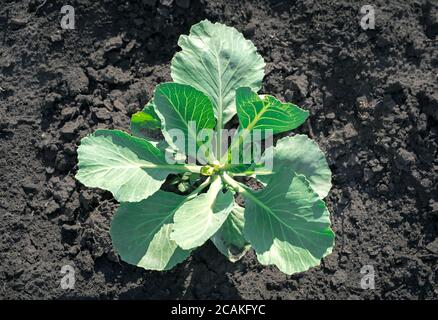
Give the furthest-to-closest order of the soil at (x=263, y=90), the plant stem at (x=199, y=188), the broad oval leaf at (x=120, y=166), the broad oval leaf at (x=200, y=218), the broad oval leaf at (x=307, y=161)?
the soil at (x=263, y=90), the plant stem at (x=199, y=188), the broad oval leaf at (x=307, y=161), the broad oval leaf at (x=120, y=166), the broad oval leaf at (x=200, y=218)

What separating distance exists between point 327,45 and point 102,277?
64.8 inches

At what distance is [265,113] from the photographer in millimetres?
2430

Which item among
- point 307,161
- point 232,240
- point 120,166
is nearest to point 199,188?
point 232,240

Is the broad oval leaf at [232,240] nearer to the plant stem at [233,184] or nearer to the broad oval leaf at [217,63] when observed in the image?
the plant stem at [233,184]

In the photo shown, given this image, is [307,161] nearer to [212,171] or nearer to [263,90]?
[212,171]

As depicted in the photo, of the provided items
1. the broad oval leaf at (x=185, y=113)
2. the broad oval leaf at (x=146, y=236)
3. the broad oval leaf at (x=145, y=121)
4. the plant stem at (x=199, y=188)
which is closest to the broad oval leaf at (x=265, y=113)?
the broad oval leaf at (x=185, y=113)

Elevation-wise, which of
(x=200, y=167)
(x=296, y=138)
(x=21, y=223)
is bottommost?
(x=21, y=223)

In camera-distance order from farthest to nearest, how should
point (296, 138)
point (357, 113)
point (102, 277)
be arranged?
point (357, 113) < point (102, 277) < point (296, 138)

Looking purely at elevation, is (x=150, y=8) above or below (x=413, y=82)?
above

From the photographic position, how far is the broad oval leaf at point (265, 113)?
2322 millimetres

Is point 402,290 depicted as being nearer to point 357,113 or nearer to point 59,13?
point 357,113

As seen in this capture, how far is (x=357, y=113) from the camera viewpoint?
288cm

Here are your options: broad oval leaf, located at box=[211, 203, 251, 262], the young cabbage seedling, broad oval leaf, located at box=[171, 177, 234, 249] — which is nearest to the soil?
broad oval leaf, located at box=[211, 203, 251, 262]

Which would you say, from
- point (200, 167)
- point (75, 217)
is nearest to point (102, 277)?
point (75, 217)
